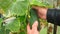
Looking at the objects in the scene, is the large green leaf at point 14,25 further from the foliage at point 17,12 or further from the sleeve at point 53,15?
the sleeve at point 53,15

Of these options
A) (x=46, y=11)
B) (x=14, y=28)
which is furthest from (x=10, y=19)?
(x=46, y=11)

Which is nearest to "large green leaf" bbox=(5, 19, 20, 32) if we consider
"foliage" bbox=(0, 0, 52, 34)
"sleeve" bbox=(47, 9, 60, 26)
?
"foliage" bbox=(0, 0, 52, 34)

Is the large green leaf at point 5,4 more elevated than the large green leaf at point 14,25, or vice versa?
the large green leaf at point 5,4

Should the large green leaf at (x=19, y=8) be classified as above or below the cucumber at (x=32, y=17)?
above

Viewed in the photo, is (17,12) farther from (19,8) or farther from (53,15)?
(53,15)

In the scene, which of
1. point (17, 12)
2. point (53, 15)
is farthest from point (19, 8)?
point (53, 15)

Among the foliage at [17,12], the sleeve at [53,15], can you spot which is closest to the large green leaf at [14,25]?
the foliage at [17,12]

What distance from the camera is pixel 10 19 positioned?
0.53 metres

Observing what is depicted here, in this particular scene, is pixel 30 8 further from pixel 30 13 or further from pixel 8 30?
pixel 8 30

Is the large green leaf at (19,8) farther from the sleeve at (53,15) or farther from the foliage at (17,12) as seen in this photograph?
the sleeve at (53,15)

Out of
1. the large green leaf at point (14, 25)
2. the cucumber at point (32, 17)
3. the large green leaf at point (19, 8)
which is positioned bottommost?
the large green leaf at point (14, 25)

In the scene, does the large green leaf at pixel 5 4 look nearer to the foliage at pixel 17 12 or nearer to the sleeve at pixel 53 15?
the foliage at pixel 17 12

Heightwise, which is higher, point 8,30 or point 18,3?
point 18,3

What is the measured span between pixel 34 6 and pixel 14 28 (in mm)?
103
